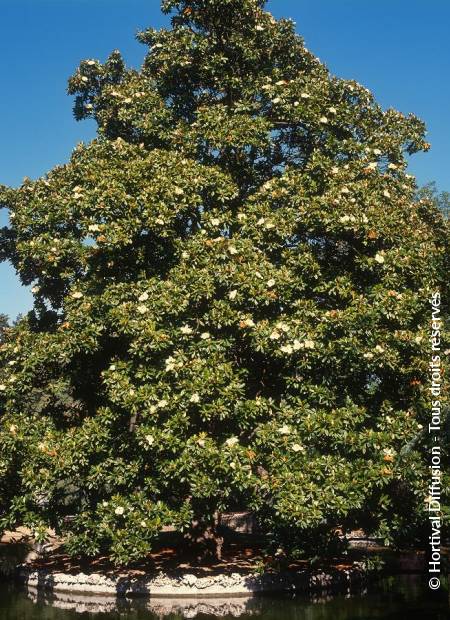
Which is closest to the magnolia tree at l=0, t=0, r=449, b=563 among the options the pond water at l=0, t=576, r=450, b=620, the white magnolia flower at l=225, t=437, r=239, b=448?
the white magnolia flower at l=225, t=437, r=239, b=448

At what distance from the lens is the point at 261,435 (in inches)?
429

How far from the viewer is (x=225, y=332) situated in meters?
12.0

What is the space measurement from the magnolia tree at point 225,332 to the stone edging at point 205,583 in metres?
1.29

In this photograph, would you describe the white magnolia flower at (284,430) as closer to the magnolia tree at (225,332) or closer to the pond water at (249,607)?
the magnolia tree at (225,332)

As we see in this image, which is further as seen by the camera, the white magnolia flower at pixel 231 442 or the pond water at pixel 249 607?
the pond water at pixel 249 607

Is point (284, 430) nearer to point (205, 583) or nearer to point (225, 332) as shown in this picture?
point (225, 332)

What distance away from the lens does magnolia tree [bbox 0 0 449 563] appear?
10836 mm

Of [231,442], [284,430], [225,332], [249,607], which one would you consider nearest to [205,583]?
[249,607]

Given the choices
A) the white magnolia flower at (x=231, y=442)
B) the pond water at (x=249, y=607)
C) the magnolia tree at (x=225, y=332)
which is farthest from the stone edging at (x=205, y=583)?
the white magnolia flower at (x=231, y=442)

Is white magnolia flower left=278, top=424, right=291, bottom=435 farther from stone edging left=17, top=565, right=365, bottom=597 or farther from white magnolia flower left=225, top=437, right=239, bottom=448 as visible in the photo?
stone edging left=17, top=565, right=365, bottom=597

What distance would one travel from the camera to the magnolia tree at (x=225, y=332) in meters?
10.8

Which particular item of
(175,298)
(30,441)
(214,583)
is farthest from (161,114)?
(214,583)

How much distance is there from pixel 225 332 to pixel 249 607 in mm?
5942

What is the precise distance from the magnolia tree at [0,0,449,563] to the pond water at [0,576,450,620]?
127 centimetres
